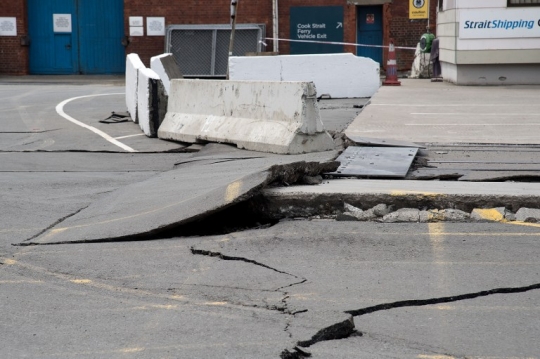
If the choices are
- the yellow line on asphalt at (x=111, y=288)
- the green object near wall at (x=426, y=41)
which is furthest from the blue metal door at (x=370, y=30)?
the yellow line on asphalt at (x=111, y=288)

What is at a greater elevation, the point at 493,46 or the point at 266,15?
the point at 266,15

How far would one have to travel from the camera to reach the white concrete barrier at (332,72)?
73.9 ft

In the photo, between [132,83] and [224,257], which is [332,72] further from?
[224,257]

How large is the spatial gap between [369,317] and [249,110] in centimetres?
703

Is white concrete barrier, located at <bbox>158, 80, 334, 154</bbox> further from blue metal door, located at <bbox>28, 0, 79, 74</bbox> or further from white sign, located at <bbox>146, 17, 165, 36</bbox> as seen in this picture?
blue metal door, located at <bbox>28, 0, 79, 74</bbox>

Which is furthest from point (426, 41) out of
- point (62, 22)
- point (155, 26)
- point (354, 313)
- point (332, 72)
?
point (354, 313)

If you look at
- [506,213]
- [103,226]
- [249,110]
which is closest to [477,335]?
[506,213]

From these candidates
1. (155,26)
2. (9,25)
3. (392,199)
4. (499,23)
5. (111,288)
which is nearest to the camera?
(111,288)

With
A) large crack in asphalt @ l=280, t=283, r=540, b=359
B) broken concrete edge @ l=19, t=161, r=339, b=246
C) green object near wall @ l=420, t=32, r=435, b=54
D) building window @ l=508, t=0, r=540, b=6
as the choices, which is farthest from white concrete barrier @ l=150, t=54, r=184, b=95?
large crack in asphalt @ l=280, t=283, r=540, b=359

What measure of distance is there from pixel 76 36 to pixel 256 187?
2988 cm

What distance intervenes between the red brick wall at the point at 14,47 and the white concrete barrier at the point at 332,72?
16069mm

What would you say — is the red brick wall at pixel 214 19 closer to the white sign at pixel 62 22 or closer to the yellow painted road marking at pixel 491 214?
the white sign at pixel 62 22

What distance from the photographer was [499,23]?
71.7ft

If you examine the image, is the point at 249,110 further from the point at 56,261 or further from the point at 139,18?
the point at 139,18
